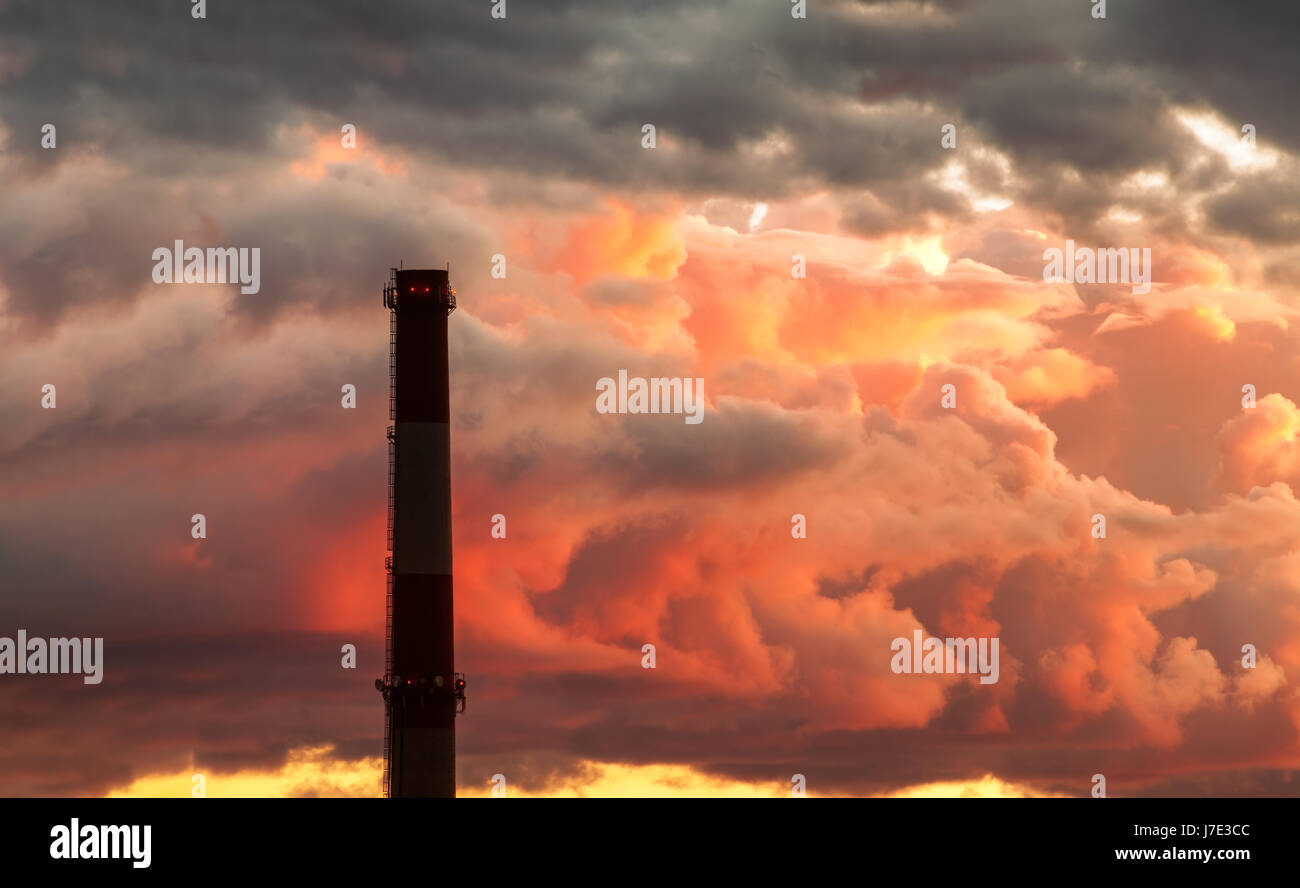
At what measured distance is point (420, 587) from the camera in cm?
6228

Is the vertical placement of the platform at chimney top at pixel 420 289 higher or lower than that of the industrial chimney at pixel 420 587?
higher

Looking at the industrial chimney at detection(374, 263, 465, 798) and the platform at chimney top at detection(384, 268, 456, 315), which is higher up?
the platform at chimney top at detection(384, 268, 456, 315)

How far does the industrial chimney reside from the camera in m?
62.3

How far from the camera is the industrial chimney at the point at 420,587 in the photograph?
6228cm
